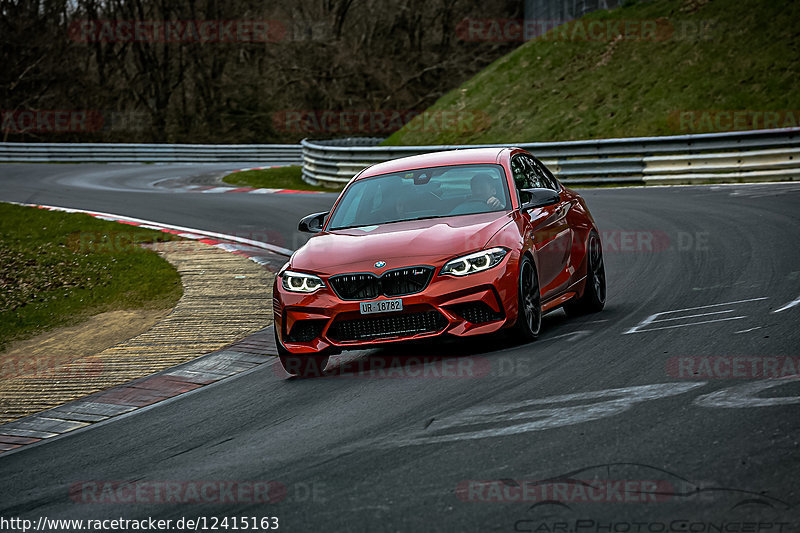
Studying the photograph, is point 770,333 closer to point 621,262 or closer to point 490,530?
point 490,530

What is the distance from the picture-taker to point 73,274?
1424cm

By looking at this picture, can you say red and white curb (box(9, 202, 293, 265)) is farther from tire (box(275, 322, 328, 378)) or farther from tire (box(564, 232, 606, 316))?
tire (box(275, 322, 328, 378))

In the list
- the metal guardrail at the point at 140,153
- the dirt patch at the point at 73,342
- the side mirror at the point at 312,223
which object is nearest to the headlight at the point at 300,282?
the side mirror at the point at 312,223

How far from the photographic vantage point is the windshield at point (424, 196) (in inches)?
340

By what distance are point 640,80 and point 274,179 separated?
37.3 ft

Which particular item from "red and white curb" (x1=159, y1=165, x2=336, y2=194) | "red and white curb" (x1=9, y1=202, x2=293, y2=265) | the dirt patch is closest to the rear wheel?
the dirt patch

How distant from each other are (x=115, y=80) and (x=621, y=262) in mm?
50056

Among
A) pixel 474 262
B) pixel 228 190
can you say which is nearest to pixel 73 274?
pixel 474 262

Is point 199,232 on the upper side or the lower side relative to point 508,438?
lower

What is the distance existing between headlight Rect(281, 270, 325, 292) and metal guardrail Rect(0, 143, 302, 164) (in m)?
34.4

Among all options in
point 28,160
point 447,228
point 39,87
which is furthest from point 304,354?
point 39,87

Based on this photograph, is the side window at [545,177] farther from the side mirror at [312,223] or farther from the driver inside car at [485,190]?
the side mirror at [312,223]

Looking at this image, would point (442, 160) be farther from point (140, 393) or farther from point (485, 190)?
point (140, 393)

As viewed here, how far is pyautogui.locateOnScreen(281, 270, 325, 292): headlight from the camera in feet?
25.5
